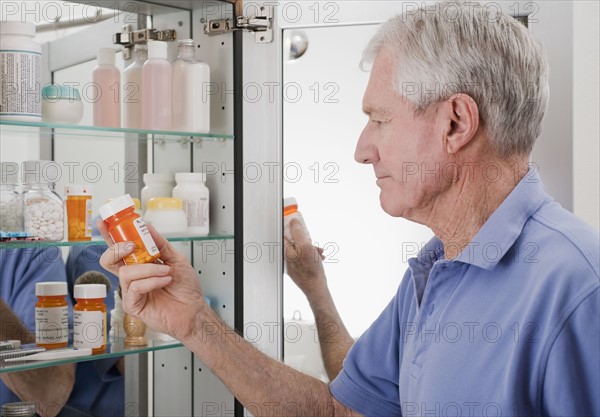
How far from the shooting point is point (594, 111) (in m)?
1.04

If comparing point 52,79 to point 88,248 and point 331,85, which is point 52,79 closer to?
point 88,248

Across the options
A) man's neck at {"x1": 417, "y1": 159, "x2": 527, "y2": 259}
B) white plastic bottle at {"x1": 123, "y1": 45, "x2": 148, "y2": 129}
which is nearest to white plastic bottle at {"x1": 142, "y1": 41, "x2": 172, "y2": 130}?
white plastic bottle at {"x1": 123, "y1": 45, "x2": 148, "y2": 129}

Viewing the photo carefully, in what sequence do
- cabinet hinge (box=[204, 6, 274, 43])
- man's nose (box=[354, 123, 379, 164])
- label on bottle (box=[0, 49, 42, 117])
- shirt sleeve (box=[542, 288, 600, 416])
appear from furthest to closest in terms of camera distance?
cabinet hinge (box=[204, 6, 274, 43]), label on bottle (box=[0, 49, 42, 117]), man's nose (box=[354, 123, 379, 164]), shirt sleeve (box=[542, 288, 600, 416])

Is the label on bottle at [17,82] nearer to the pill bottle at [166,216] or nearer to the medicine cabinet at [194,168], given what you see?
the medicine cabinet at [194,168]

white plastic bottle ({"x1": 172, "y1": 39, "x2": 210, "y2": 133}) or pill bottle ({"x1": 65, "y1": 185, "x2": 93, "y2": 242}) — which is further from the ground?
white plastic bottle ({"x1": 172, "y1": 39, "x2": 210, "y2": 133})

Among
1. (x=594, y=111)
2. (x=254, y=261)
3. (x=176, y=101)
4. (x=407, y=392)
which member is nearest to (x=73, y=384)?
(x=254, y=261)

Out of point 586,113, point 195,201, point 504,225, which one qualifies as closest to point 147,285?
point 195,201

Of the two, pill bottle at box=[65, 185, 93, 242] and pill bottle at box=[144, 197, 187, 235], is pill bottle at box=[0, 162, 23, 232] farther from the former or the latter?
pill bottle at box=[144, 197, 187, 235]

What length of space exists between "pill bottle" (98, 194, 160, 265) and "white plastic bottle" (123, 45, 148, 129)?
1.05ft

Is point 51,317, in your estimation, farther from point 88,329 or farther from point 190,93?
point 190,93

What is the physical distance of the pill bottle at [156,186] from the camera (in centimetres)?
140

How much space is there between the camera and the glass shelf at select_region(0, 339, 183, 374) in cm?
116

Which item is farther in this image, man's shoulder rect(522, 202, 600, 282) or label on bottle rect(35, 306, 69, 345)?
label on bottle rect(35, 306, 69, 345)

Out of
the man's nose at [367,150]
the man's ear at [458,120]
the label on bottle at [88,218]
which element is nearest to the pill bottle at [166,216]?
the label on bottle at [88,218]
